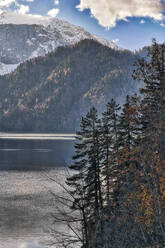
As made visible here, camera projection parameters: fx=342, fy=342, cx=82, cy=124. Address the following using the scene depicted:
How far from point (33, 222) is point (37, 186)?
26.5 m

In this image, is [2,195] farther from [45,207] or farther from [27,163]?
[27,163]

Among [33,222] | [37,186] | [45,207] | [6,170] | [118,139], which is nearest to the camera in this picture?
[118,139]

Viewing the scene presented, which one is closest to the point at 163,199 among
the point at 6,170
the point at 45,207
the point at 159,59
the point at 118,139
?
the point at 159,59

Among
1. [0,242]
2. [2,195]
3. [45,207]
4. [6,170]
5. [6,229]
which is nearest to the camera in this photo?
[0,242]

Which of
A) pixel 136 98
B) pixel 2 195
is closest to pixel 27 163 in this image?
pixel 2 195

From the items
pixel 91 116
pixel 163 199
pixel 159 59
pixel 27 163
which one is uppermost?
pixel 159 59

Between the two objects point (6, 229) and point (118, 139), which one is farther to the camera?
point (6, 229)

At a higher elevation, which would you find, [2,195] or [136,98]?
[136,98]

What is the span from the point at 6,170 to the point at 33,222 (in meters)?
51.7

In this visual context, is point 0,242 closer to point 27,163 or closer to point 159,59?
point 159,59

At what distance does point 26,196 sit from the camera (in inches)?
2334

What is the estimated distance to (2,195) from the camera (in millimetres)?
59094

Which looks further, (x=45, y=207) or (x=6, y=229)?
(x=45, y=207)

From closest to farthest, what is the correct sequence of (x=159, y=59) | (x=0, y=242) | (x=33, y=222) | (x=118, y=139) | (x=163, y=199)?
1. (x=163, y=199)
2. (x=159, y=59)
3. (x=118, y=139)
4. (x=0, y=242)
5. (x=33, y=222)
